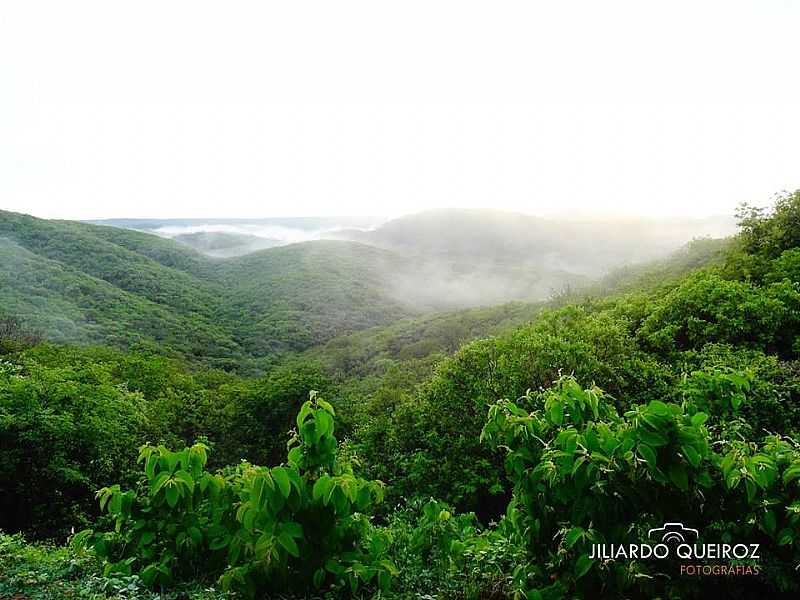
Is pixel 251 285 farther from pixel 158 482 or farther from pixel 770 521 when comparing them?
pixel 770 521

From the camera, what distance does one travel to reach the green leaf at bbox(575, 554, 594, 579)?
10.4 feet

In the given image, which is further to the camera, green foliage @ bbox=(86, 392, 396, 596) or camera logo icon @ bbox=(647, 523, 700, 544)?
green foliage @ bbox=(86, 392, 396, 596)

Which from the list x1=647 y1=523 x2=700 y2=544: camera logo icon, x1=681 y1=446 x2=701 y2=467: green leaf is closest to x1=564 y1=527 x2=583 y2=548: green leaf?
x1=647 y1=523 x2=700 y2=544: camera logo icon

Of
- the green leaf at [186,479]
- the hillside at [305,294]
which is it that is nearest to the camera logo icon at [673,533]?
the green leaf at [186,479]

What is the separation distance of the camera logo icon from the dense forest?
0.05 meters

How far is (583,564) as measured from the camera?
10.5ft

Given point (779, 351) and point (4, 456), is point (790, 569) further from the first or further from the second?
point (4, 456)

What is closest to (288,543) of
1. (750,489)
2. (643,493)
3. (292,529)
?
(292,529)

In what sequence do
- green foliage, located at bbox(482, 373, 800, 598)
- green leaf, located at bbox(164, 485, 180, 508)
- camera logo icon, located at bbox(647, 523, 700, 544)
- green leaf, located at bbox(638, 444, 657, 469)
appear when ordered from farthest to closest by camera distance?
green leaf, located at bbox(164, 485, 180, 508)
camera logo icon, located at bbox(647, 523, 700, 544)
green foliage, located at bbox(482, 373, 800, 598)
green leaf, located at bbox(638, 444, 657, 469)

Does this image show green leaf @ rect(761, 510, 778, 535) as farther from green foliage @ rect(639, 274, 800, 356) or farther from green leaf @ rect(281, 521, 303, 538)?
green foliage @ rect(639, 274, 800, 356)

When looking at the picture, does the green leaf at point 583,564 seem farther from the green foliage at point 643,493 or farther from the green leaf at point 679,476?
the green leaf at point 679,476

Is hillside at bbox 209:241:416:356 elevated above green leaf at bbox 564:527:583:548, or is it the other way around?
green leaf at bbox 564:527:583:548

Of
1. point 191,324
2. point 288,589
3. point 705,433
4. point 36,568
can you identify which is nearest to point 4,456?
point 36,568

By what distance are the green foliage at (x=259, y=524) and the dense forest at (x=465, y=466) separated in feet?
0.06
